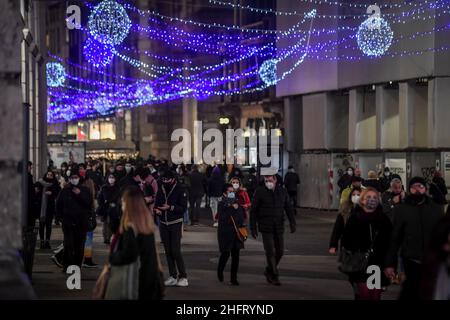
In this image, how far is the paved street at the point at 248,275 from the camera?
15102 millimetres

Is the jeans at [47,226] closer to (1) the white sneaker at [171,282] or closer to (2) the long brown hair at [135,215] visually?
(1) the white sneaker at [171,282]

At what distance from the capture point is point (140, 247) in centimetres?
986

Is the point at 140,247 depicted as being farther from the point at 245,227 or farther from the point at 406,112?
the point at 406,112

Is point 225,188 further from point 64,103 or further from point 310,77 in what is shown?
point 64,103

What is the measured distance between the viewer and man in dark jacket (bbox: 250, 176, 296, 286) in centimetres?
→ 1620

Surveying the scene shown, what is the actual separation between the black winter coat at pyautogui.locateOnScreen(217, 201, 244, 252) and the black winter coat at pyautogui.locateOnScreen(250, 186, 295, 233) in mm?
359

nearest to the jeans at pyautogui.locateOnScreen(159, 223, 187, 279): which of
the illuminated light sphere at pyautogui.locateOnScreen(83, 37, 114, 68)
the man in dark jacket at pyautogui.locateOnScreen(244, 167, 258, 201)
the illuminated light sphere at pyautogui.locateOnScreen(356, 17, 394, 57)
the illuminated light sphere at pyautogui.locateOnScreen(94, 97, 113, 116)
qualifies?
the illuminated light sphere at pyautogui.locateOnScreen(356, 17, 394, 57)

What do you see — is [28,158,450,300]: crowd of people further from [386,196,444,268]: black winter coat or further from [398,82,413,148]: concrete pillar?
[398,82,413,148]: concrete pillar

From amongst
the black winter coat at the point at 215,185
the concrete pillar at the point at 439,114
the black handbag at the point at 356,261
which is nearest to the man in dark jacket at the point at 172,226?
the black handbag at the point at 356,261

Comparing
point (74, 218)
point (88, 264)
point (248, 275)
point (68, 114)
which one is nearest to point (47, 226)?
point (88, 264)

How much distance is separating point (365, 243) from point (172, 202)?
488cm

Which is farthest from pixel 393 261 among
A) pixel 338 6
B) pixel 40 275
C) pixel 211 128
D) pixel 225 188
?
pixel 211 128

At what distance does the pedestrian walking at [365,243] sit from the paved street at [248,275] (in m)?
2.55

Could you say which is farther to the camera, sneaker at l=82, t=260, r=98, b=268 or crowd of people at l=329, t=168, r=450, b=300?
sneaker at l=82, t=260, r=98, b=268
